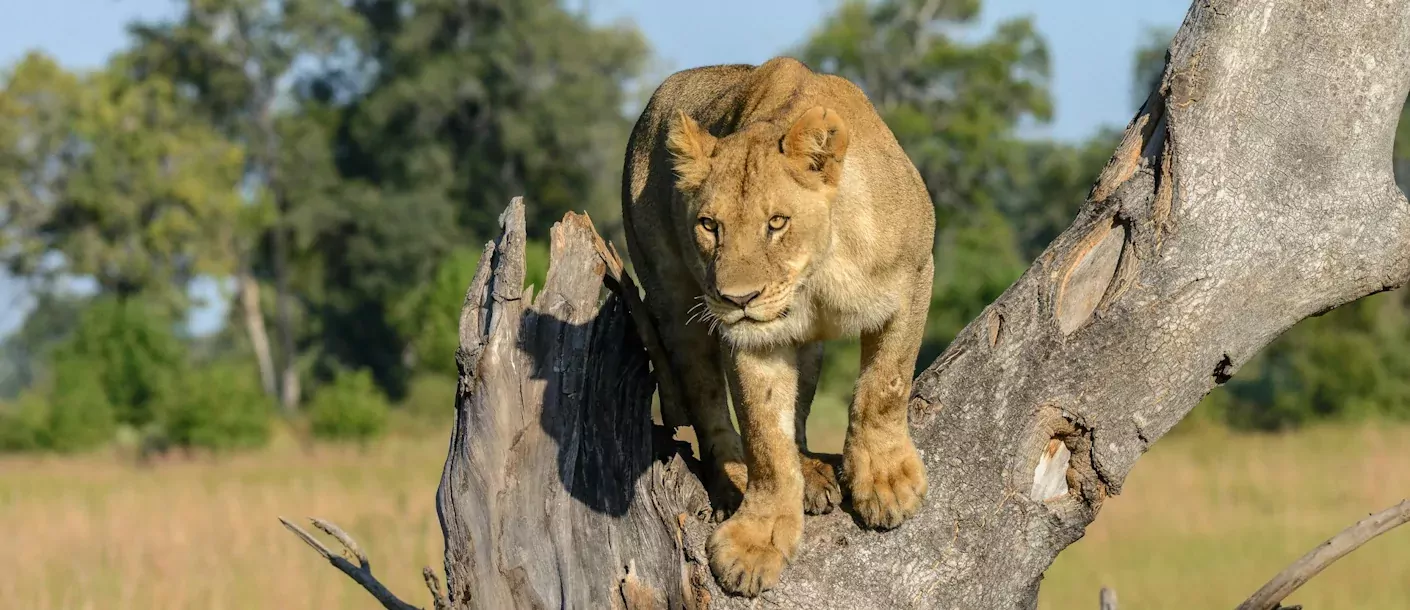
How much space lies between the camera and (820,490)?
15.4ft

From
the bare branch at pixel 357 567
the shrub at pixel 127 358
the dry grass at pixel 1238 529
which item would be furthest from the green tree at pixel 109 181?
the bare branch at pixel 357 567

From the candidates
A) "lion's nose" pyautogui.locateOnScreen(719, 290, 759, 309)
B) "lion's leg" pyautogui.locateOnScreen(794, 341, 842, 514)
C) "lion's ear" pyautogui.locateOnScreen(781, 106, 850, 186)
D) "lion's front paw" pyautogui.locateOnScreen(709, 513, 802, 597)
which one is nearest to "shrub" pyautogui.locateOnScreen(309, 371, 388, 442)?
"lion's leg" pyautogui.locateOnScreen(794, 341, 842, 514)

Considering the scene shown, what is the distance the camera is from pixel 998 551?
4.39m

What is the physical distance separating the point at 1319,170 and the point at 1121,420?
97 centimetres

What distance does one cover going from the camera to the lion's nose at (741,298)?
4.12 meters

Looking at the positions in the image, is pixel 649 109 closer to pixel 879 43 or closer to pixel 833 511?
pixel 833 511

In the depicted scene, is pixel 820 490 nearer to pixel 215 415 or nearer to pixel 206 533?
pixel 206 533

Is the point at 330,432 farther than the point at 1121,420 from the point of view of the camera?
Yes

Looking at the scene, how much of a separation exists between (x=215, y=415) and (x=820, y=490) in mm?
28519

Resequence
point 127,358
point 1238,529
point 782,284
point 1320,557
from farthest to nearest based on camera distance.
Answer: point 127,358, point 1238,529, point 1320,557, point 782,284

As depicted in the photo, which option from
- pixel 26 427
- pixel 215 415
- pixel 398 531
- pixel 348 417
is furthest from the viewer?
pixel 26 427

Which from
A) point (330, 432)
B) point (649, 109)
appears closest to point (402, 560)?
point (649, 109)

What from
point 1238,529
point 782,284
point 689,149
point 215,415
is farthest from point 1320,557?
point 215,415

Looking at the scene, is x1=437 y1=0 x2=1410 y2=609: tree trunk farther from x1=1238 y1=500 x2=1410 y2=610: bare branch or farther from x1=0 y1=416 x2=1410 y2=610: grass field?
x1=0 y1=416 x2=1410 y2=610: grass field
